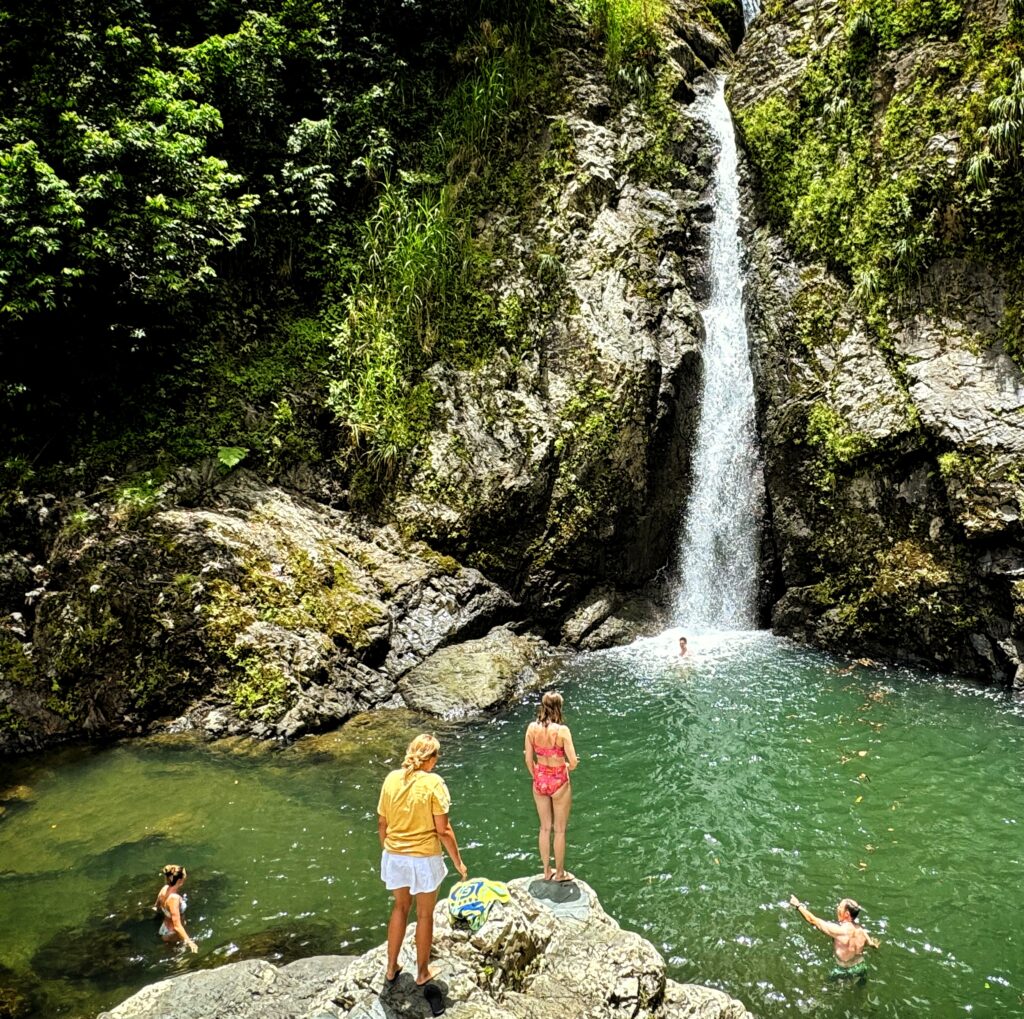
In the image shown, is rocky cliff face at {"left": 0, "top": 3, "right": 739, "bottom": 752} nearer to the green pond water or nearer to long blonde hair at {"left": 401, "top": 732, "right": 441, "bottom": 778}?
the green pond water

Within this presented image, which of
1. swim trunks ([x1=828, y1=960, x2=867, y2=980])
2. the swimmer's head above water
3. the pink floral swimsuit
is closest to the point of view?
swim trunks ([x1=828, y1=960, x2=867, y2=980])

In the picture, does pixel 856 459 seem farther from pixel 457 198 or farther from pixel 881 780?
pixel 457 198

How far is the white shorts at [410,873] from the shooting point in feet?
13.8

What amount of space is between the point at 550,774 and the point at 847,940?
9.13ft

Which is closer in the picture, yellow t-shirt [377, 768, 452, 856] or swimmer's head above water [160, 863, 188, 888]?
yellow t-shirt [377, 768, 452, 856]

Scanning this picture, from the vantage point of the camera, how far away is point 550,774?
5539 mm

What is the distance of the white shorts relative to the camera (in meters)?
4.21

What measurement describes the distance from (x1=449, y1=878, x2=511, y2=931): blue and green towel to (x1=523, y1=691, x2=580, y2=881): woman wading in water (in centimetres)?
82

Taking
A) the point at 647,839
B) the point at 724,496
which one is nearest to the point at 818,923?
the point at 647,839

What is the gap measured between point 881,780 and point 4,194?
1446 centimetres

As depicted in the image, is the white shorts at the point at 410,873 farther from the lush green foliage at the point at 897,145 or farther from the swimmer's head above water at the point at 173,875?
the lush green foliage at the point at 897,145

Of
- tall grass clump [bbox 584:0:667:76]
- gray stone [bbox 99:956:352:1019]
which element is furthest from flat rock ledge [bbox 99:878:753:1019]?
tall grass clump [bbox 584:0:667:76]

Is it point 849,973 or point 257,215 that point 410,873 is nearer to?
point 849,973

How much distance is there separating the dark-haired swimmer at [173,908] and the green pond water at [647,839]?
0.38ft
